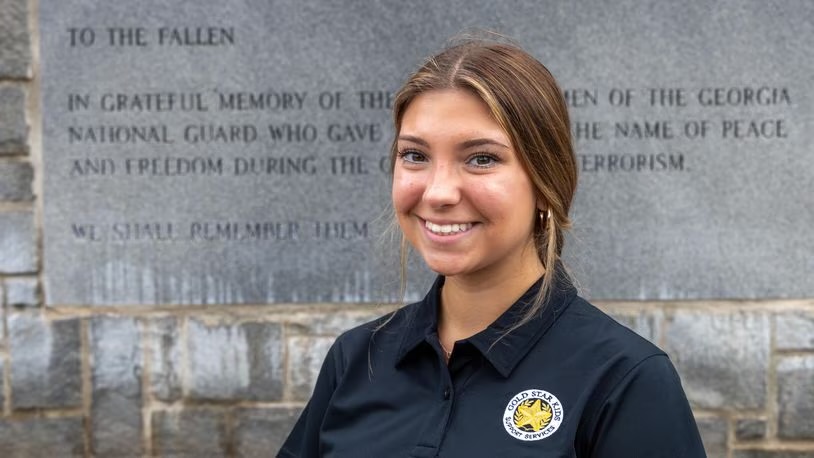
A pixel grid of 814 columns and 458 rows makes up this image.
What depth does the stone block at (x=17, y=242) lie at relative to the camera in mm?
3676

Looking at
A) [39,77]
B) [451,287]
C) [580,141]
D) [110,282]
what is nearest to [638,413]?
[451,287]

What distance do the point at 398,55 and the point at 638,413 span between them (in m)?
2.54

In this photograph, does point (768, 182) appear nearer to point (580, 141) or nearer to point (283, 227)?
point (580, 141)

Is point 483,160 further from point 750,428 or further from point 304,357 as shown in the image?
point 750,428

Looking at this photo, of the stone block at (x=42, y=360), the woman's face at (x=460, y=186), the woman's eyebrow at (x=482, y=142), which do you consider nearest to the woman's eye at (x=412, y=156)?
the woman's face at (x=460, y=186)

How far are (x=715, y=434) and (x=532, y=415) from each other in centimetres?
250

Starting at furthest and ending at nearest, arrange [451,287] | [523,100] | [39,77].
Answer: [39,77], [451,287], [523,100]

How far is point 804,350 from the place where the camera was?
3.70 meters

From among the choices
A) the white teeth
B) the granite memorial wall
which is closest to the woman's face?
the white teeth

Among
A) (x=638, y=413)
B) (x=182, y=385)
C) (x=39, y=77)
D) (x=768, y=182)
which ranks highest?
(x=39, y=77)

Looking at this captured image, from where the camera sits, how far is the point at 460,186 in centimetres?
155

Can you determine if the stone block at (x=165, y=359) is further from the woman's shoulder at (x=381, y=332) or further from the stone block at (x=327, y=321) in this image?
the woman's shoulder at (x=381, y=332)

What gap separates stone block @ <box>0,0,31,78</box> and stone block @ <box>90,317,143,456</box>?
0.99m

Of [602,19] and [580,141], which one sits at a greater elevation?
[602,19]
